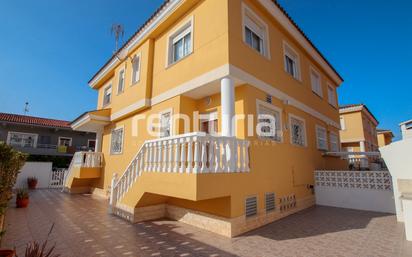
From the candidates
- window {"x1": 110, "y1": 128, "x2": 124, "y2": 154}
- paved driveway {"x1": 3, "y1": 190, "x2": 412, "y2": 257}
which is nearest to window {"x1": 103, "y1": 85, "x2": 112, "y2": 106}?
window {"x1": 110, "y1": 128, "x2": 124, "y2": 154}

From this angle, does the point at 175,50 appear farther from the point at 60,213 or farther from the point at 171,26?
the point at 60,213

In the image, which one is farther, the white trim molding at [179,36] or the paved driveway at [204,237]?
the white trim molding at [179,36]

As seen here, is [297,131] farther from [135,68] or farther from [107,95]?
[107,95]

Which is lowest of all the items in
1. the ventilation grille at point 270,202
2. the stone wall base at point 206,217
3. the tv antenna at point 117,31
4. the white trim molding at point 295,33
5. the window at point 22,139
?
the stone wall base at point 206,217

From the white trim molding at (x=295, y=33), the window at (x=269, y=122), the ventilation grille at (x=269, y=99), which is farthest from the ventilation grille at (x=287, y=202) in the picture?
the white trim molding at (x=295, y=33)

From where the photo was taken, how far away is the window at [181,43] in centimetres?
807

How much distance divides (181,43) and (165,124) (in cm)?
351

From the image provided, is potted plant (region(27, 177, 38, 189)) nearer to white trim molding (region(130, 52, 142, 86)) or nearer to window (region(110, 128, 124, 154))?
window (region(110, 128, 124, 154))

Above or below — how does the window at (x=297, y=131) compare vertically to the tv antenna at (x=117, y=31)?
below

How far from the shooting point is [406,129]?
5812mm

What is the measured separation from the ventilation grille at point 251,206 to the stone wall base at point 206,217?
13 cm

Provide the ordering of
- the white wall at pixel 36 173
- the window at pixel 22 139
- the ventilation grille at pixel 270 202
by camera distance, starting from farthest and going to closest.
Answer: the window at pixel 22 139 → the white wall at pixel 36 173 → the ventilation grille at pixel 270 202

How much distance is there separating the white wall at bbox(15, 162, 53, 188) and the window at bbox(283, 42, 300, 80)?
1922 cm

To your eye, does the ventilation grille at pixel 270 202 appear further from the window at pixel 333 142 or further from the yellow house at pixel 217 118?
the window at pixel 333 142
